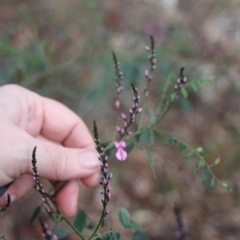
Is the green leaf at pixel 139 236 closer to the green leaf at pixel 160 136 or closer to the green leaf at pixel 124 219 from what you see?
the green leaf at pixel 124 219

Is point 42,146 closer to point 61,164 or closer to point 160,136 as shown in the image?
point 61,164

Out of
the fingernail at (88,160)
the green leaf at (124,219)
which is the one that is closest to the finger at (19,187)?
the fingernail at (88,160)

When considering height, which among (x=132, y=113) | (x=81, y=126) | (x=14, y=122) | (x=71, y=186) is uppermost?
(x=132, y=113)

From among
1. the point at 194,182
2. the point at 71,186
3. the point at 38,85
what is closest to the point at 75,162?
the point at 71,186

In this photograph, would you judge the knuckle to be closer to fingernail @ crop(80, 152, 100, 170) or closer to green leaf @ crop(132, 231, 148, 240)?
fingernail @ crop(80, 152, 100, 170)

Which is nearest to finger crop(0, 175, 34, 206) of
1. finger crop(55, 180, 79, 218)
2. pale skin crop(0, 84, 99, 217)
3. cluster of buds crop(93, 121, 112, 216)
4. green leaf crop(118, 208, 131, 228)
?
pale skin crop(0, 84, 99, 217)

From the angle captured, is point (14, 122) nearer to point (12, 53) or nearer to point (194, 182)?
point (12, 53)

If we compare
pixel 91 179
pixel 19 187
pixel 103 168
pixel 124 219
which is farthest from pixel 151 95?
pixel 103 168
